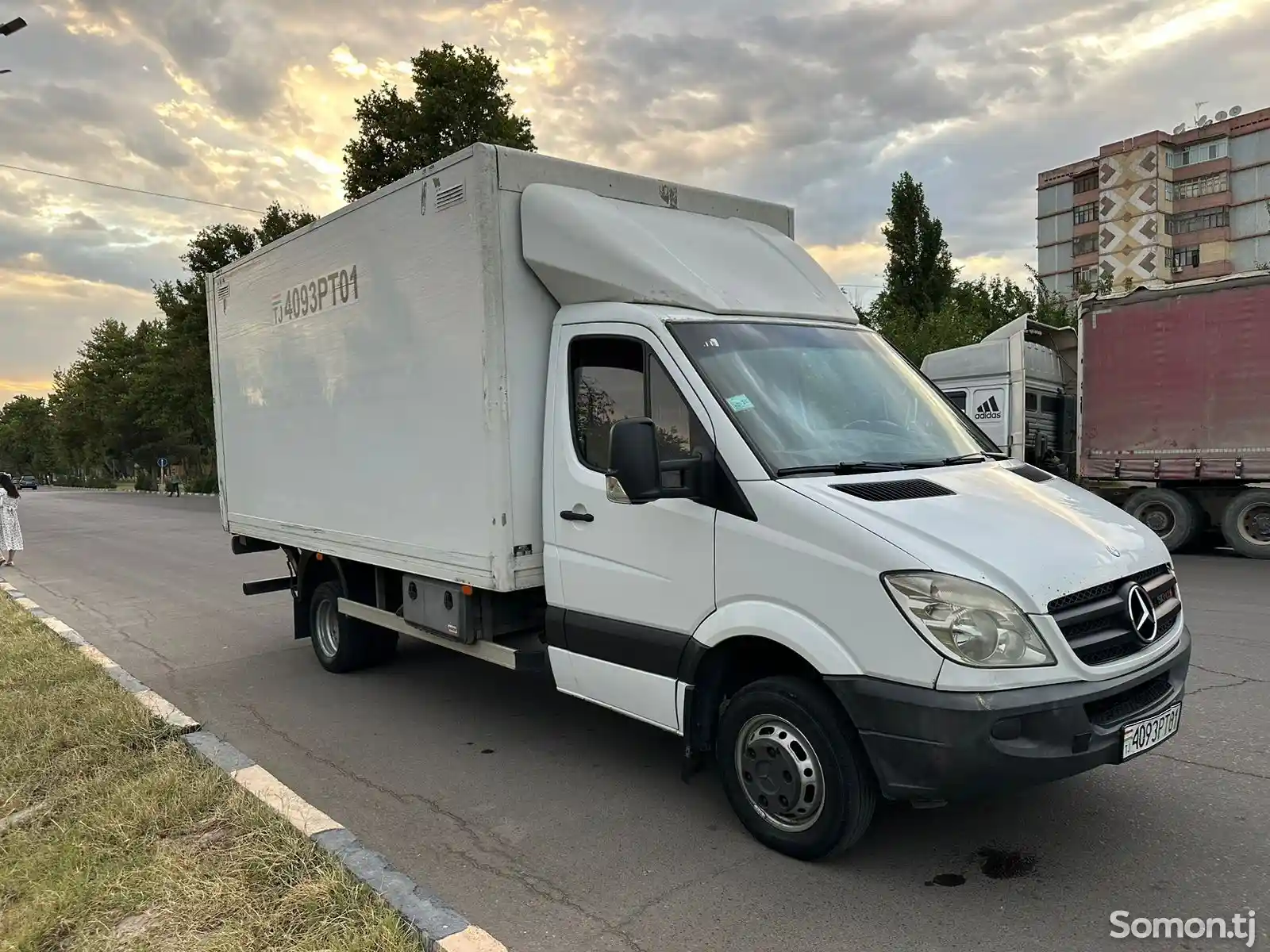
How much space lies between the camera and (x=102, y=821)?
13.4 ft

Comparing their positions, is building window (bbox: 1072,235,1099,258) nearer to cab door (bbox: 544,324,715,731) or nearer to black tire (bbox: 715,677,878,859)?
cab door (bbox: 544,324,715,731)

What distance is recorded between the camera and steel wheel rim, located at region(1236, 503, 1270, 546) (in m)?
11.7

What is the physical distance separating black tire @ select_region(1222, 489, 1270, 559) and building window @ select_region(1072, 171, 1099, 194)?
75203 mm

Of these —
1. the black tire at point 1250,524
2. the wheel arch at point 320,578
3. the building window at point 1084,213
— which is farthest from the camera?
the building window at point 1084,213

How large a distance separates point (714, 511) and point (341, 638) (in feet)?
13.9

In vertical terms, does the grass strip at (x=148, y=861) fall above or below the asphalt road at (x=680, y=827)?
above

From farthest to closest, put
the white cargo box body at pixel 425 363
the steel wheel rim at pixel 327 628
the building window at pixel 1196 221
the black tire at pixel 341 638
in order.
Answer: the building window at pixel 1196 221
the steel wheel rim at pixel 327 628
the black tire at pixel 341 638
the white cargo box body at pixel 425 363

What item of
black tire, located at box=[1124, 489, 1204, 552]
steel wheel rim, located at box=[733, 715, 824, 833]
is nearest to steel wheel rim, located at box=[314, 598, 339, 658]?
steel wheel rim, located at box=[733, 715, 824, 833]

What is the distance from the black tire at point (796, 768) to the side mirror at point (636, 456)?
95 centimetres

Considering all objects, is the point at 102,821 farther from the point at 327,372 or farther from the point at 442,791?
the point at 327,372

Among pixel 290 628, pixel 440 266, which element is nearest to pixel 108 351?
pixel 290 628

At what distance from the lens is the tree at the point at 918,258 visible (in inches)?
1346

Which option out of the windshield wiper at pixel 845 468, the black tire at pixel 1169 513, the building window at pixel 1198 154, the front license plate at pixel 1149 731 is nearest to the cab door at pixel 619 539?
the windshield wiper at pixel 845 468

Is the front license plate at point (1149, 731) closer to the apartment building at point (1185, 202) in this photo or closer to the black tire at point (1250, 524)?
the black tire at point (1250, 524)
